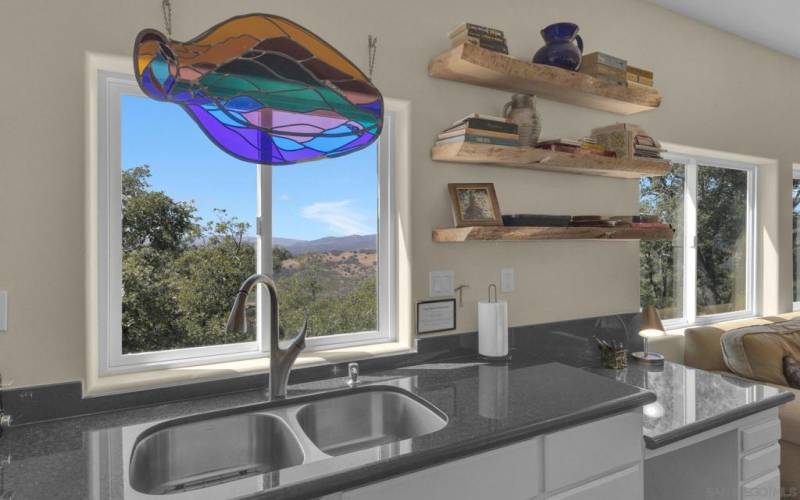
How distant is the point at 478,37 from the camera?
1.85m

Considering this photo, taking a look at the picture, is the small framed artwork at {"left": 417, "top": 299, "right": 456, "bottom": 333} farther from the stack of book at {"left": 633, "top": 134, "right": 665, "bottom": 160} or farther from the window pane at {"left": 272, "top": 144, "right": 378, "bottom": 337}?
the stack of book at {"left": 633, "top": 134, "right": 665, "bottom": 160}

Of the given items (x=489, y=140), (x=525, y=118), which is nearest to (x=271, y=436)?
(x=489, y=140)

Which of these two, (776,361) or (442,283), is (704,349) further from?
(442,283)

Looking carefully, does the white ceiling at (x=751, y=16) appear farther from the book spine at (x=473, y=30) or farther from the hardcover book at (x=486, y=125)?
the hardcover book at (x=486, y=125)

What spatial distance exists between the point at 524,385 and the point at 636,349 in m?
1.23

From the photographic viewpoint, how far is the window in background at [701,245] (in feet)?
9.80

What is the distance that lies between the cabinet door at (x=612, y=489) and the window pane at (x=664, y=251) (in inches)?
63.2

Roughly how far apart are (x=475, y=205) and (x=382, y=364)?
0.74 m

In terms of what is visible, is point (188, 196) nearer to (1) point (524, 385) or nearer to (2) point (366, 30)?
(2) point (366, 30)

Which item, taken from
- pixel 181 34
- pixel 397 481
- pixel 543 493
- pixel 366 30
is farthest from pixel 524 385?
pixel 181 34

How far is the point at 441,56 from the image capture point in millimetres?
1890

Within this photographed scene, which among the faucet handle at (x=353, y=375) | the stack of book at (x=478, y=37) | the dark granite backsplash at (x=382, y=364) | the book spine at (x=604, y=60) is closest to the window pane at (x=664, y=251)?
the dark granite backsplash at (x=382, y=364)

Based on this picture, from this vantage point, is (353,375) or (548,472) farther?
(353,375)

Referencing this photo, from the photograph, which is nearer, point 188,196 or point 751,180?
point 188,196
